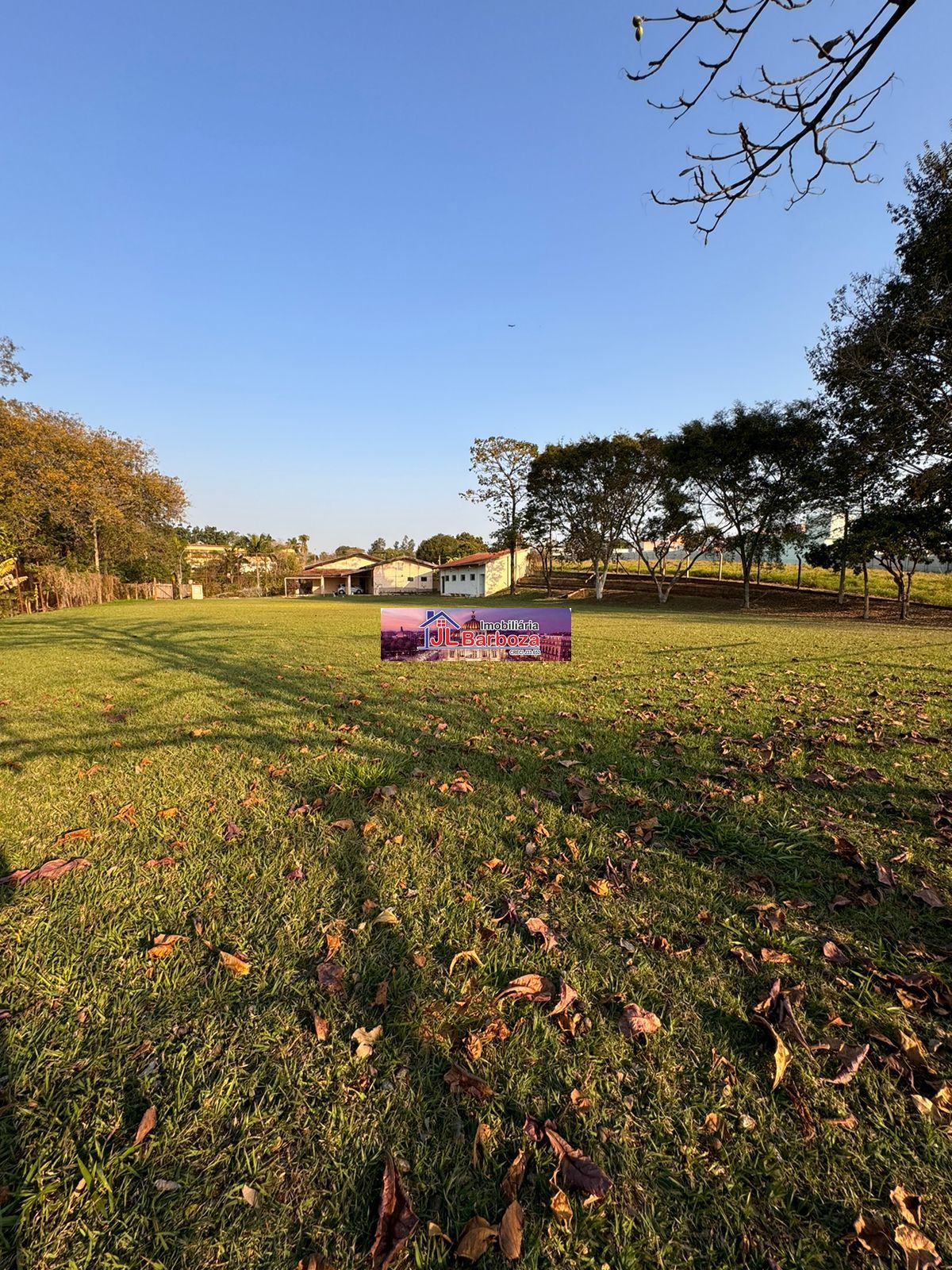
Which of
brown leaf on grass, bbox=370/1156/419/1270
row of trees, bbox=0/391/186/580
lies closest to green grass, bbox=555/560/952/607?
brown leaf on grass, bbox=370/1156/419/1270

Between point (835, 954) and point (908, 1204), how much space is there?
0.87 meters

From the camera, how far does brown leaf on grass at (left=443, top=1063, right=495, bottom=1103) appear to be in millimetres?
1398

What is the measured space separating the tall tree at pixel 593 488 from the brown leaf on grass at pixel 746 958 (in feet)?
99.8

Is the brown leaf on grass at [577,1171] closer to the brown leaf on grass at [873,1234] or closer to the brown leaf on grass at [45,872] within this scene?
the brown leaf on grass at [873,1234]

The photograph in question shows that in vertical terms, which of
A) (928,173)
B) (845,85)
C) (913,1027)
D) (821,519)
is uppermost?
(928,173)

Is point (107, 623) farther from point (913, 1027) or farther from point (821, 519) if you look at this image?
point (821, 519)

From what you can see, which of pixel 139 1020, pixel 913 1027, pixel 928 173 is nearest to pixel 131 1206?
pixel 139 1020

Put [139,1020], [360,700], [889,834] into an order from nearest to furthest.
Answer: [139,1020] < [889,834] < [360,700]

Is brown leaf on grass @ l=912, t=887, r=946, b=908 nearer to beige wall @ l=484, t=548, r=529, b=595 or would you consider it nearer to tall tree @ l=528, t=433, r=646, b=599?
tall tree @ l=528, t=433, r=646, b=599

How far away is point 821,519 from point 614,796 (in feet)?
97.3

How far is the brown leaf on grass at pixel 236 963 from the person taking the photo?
5.92ft

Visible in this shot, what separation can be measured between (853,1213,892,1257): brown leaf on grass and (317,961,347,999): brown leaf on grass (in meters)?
1.47

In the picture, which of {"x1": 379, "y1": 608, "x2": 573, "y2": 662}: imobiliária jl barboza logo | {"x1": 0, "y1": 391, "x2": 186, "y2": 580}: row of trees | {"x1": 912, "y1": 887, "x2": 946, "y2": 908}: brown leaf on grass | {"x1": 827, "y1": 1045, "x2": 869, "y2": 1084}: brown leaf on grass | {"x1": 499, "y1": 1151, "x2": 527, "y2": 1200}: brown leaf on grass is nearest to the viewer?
{"x1": 499, "y1": 1151, "x2": 527, "y2": 1200}: brown leaf on grass

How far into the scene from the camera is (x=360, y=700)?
5.61 meters
